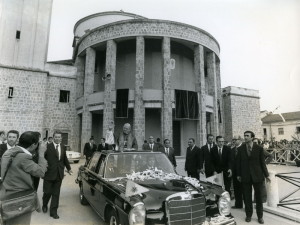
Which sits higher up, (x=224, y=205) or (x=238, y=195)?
(x=224, y=205)

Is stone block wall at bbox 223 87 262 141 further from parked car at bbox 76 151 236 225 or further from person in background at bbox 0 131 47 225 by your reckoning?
person in background at bbox 0 131 47 225

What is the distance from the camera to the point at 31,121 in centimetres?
2009

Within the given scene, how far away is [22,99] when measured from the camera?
20125mm

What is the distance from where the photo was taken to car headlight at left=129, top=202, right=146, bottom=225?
308cm

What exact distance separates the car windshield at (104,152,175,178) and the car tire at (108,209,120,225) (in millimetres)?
781

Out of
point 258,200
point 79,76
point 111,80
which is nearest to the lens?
point 258,200

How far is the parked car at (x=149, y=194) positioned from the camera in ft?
10.6

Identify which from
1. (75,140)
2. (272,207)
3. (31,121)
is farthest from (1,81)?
(272,207)

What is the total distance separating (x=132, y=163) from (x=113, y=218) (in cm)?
121

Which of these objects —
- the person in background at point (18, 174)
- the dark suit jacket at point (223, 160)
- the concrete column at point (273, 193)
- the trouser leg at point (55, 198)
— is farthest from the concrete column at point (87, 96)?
the person in background at point (18, 174)

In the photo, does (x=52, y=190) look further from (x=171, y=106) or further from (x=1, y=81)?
(x=1, y=81)

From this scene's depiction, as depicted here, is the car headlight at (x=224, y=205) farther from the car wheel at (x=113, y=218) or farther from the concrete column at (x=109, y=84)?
the concrete column at (x=109, y=84)

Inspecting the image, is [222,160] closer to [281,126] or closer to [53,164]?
[53,164]

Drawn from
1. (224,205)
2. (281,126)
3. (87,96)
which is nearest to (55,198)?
(224,205)
